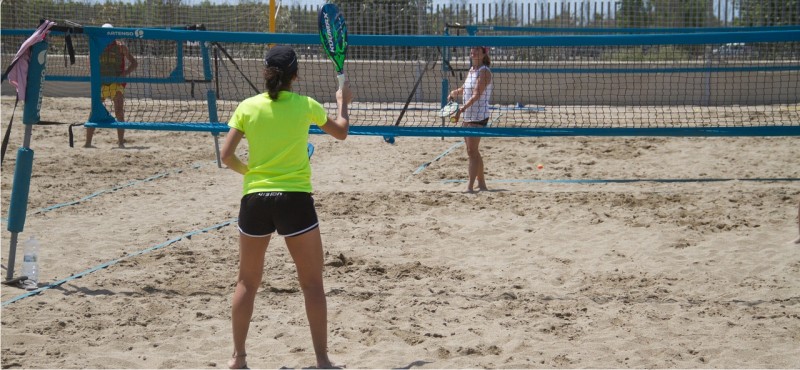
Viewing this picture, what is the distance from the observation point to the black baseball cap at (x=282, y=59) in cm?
438

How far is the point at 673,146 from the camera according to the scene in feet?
40.0

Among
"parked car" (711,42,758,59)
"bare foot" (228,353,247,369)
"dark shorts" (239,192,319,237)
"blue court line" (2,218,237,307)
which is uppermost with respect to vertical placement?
"parked car" (711,42,758,59)

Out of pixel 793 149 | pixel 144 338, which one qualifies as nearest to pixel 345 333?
pixel 144 338

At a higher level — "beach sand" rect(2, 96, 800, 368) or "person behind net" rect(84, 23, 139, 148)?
"person behind net" rect(84, 23, 139, 148)

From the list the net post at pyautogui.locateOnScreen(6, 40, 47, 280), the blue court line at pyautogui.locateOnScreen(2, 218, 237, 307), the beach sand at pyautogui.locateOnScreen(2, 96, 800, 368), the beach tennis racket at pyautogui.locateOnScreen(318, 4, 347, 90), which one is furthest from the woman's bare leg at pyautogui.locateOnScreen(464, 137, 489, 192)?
the net post at pyautogui.locateOnScreen(6, 40, 47, 280)

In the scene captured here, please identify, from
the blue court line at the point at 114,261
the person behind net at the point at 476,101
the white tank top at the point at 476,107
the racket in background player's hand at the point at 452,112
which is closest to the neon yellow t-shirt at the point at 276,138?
the blue court line at the point at 114,261

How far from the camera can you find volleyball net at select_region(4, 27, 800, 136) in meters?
6.56

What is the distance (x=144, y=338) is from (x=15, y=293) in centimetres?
138

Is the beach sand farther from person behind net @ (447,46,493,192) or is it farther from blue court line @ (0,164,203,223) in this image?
person behind net @ (447,46,493,192)

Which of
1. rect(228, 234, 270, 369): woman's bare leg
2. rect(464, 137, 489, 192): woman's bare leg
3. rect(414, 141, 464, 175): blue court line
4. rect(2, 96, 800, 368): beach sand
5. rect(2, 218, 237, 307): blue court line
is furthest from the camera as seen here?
rect(414, 141, 464, 175): blue court line

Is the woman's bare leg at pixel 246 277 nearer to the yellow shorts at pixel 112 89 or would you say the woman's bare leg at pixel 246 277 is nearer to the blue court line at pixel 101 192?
the blue court line at pixel 101 192

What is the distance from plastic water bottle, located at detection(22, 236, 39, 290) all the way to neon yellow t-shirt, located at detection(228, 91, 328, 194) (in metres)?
2.63

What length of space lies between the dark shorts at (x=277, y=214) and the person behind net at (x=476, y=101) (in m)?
4.96

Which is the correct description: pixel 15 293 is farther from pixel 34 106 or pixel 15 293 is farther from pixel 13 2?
pixel 13 2
